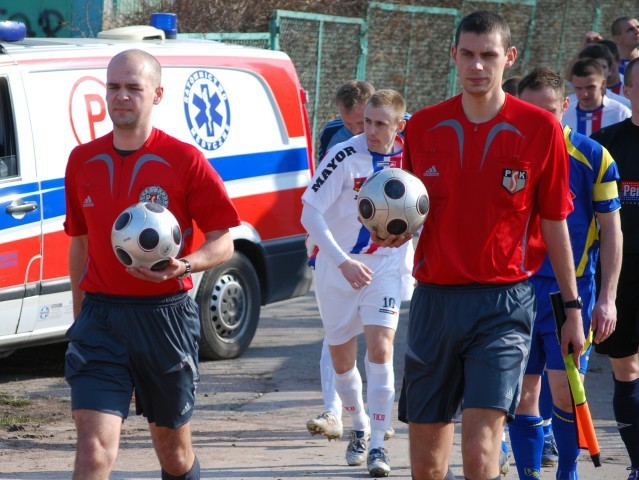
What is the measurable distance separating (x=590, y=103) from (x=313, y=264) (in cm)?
236

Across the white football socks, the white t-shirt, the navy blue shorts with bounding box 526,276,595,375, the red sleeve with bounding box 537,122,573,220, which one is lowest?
the white football socks

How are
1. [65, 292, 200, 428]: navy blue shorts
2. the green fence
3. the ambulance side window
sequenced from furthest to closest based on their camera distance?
the green fence, the ambulance side window, [65, 292, 200, 428]: navy blue shorts

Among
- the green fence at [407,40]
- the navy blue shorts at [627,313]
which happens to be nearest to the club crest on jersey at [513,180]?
the navy blue shorts at [627,313]

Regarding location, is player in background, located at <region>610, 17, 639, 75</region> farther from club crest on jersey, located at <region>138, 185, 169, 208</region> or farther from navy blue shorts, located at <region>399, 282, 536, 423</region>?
club crest on jersey, located at <region>138, 185, 169, 208</region>

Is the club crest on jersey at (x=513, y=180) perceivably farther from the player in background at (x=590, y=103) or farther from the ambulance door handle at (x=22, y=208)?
the ambulance door handle at (x=22, y=208)

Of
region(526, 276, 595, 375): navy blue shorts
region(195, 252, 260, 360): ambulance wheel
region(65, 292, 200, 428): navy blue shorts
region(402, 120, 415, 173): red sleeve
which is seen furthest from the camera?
region(195, 252, 260, 360): ambulance wheel

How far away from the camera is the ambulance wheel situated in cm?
943

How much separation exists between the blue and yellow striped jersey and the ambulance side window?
379cm

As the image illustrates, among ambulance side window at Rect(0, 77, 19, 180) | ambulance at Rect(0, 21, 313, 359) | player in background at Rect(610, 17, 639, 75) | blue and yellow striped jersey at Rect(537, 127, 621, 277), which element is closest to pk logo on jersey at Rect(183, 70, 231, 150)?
ambulance at Rect(0, 21, 313, 359)

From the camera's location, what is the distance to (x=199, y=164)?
5.02 meters

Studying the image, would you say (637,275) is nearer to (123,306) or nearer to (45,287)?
(123,306)

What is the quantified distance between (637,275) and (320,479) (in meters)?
2.00

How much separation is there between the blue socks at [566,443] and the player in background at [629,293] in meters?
0.44

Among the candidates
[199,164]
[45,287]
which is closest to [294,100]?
[45,287]
